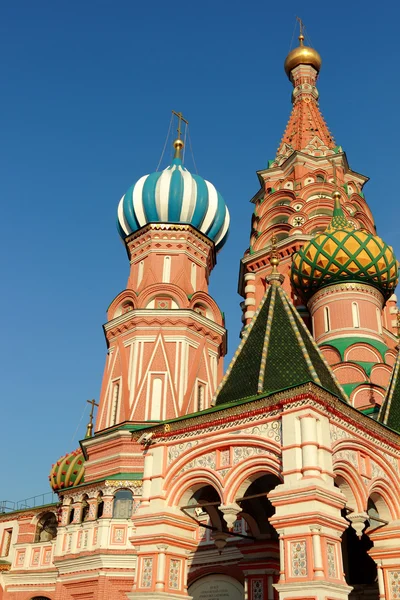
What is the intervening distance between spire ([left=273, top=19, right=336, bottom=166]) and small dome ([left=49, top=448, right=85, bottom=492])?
11448 mm

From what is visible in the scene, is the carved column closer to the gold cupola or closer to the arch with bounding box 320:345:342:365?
the arch with bounding box 320:345:342:365

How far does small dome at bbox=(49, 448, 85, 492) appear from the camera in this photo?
18.5m

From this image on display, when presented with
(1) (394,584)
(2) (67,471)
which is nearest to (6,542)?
(2) (67,471)

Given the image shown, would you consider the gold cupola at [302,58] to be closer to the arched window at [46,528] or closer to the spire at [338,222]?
the spire at [338,222]

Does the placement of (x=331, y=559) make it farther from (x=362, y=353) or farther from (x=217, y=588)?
(x=362, y=353)

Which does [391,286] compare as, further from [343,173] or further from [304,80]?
[304,80]

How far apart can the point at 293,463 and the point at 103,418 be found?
9241mm

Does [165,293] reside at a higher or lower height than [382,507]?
higher

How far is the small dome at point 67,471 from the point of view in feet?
60.8

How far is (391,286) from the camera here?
15.4 m

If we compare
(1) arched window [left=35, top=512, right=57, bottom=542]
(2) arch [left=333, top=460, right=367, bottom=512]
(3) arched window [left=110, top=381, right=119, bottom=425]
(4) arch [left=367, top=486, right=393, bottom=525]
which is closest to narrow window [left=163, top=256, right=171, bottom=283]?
(3) arched window [left=110, top=381, right=119, bottom=425]

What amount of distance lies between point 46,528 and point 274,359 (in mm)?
10923

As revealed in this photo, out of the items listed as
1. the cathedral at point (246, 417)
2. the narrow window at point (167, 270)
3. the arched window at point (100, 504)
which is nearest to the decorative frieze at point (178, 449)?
the cathedral at point (246, 417)

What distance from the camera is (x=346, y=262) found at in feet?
48.5
